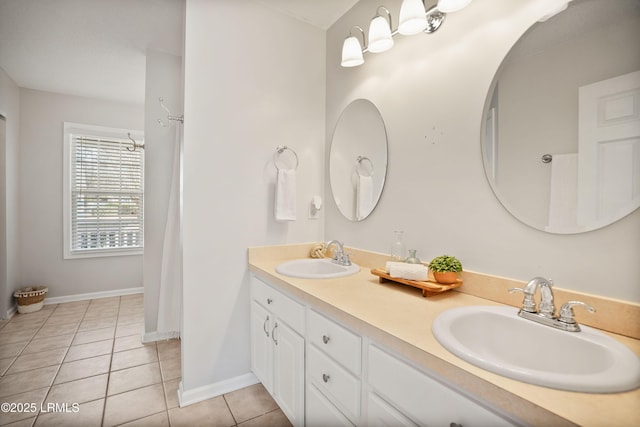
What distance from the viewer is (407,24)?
1.35 metres

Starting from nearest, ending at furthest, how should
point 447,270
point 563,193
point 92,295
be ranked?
point 563,193, point 447,270, point 92,295


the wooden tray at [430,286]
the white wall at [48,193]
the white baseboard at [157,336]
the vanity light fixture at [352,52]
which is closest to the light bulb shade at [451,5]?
the vanity light fixture at [352,52]

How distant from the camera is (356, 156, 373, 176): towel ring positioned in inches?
72.2

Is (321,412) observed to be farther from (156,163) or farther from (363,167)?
(156,163)

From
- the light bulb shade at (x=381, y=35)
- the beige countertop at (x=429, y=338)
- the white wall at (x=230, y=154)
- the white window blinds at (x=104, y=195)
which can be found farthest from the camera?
the white window blinds at (x=104, y=195)

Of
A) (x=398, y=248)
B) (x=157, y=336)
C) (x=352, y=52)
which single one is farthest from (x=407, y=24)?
(x=157, y=336)

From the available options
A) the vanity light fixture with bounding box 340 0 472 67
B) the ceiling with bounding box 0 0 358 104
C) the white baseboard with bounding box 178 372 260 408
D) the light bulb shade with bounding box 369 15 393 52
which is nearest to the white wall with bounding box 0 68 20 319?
the ceiling with bounding box 0 0 358 104

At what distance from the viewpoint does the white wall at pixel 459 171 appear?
0.98m

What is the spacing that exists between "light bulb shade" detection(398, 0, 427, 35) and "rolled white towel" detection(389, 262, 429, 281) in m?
1.08

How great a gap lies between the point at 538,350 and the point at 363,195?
1.19 m

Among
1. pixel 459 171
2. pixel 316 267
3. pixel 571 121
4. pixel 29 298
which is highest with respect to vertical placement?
pixel 571 121

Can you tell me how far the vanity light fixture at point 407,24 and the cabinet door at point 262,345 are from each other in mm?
1572

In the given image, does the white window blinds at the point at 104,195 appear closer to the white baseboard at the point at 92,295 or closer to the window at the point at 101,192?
the window at the point at 101,192

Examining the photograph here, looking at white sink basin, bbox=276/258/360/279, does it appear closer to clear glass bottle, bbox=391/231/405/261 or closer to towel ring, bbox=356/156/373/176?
clear glass bottle, bbox=391/231/405/261
